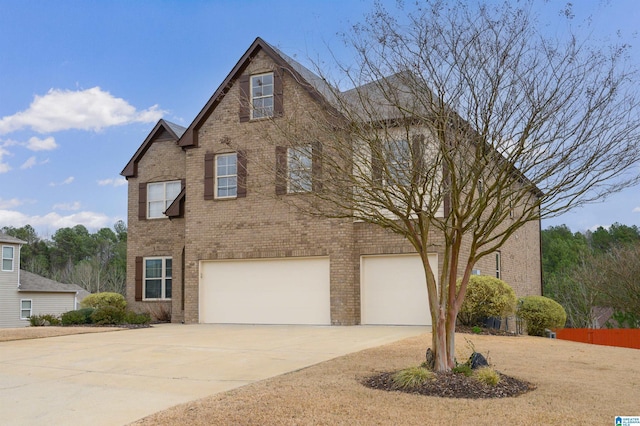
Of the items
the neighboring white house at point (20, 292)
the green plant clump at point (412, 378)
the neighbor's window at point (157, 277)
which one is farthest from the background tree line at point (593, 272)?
the neighboring white house at point (20, 292)

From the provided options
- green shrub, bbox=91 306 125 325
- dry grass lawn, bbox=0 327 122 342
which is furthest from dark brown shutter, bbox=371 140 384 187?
green shrub, bbox=91 306 125 325

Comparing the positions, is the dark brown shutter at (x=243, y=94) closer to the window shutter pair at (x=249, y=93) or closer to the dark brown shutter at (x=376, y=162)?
the window shutter pair at (x=249, y=93)

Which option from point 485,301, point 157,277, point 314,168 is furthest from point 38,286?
point 314,168

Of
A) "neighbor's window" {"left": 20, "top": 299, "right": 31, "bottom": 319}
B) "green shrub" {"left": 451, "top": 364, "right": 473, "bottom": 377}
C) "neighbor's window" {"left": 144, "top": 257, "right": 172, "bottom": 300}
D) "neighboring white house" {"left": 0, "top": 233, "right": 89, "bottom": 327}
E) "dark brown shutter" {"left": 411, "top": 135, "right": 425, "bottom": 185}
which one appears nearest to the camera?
"green shrub" {"left": 451, "top": 364, "right": 473, "bottom": 377}

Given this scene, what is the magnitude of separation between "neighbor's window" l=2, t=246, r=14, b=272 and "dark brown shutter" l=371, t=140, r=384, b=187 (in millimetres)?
33614

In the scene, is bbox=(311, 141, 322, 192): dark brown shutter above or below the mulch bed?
above

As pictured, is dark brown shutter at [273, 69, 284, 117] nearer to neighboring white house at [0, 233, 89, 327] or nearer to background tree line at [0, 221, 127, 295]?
neighboring white house at [0, 233, 89, 327]

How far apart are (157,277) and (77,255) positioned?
50.3 m

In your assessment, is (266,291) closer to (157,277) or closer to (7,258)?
(157,277)

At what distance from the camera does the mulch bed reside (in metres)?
8.37

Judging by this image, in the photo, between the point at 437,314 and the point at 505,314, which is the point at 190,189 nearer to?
the point at 505,314

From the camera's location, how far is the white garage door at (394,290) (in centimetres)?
1892

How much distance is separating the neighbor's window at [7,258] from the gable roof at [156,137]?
56.6 ft

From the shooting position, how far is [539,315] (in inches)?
734
